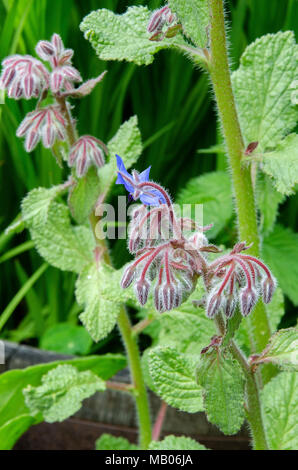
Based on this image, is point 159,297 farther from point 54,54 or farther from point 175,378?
point 54,54

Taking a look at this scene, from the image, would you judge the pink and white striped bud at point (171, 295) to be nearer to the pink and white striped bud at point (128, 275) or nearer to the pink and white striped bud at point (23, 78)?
the pink and white striped bud at point (128, 275)

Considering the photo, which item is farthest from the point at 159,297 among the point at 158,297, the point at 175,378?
the point at 175,378

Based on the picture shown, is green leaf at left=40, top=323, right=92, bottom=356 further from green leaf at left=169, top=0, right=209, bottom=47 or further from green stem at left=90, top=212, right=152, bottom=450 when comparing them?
green leaf at left=169, top=0, right=209, bottom=47

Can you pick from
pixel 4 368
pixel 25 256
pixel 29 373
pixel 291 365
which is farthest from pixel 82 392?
pixel 25 256

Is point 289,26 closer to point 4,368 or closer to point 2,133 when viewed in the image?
point 2,133

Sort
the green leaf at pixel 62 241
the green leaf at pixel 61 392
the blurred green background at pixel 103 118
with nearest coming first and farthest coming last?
the green leaf at pixel 61 392, the green leaf at pixel 62 241, the blurred green background at pixel 103 118

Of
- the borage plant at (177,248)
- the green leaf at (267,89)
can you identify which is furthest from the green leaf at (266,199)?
the green leaf at (267,89)

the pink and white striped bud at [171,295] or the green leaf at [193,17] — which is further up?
the green leaf at [193,17]
